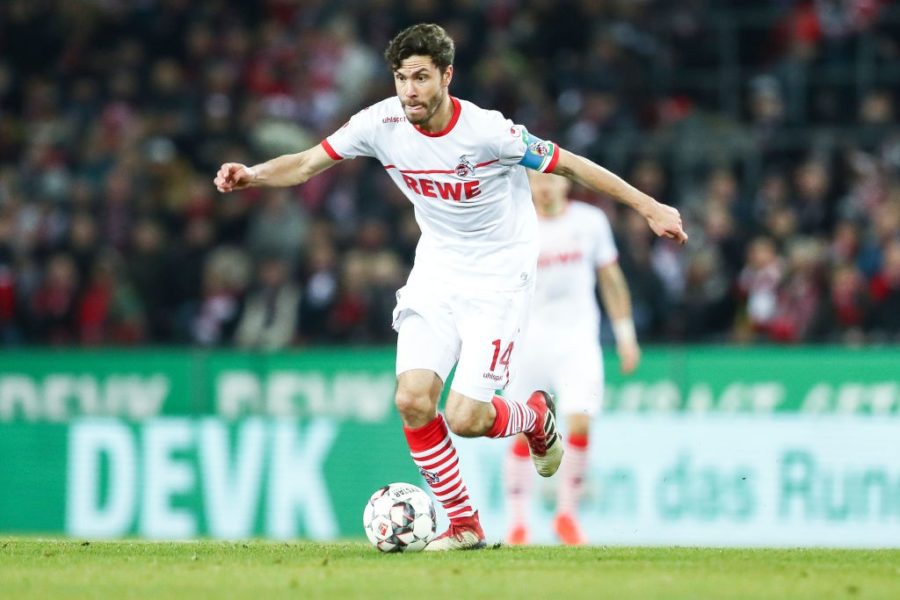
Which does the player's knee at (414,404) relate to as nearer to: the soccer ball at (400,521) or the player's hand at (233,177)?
the soccer ball at (400,521)

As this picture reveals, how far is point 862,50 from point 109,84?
854cm

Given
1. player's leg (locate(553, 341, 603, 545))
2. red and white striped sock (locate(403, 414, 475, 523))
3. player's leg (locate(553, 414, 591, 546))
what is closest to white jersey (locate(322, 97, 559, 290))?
red and white striped sock (locate(403, 414, 475, 523))

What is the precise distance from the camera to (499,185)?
874 cm

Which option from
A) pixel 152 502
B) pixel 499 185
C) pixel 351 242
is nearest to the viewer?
pixel 499 185

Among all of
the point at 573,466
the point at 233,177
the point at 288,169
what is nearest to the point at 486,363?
the point at 288,169

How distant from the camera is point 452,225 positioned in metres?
8.81

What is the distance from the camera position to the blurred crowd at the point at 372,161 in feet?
52.1

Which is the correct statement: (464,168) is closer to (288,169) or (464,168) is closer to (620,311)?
(288,169)

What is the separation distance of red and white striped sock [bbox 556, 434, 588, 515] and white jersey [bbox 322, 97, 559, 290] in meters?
3.27

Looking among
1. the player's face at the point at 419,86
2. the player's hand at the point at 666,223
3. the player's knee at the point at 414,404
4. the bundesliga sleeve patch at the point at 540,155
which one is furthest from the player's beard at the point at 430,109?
the player's knee at the point at 414,404

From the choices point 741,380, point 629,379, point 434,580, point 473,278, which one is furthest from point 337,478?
point 434,580

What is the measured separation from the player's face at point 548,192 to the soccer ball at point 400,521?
372 cm

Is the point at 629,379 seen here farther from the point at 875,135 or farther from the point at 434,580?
the point at 434,580

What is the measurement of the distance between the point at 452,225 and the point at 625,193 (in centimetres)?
97
